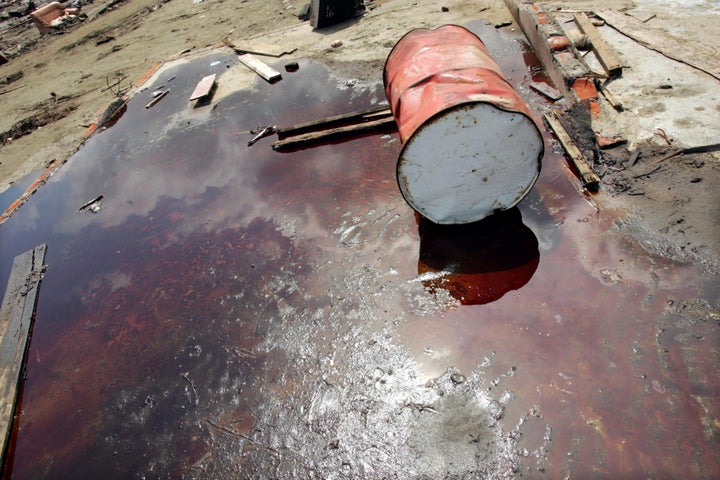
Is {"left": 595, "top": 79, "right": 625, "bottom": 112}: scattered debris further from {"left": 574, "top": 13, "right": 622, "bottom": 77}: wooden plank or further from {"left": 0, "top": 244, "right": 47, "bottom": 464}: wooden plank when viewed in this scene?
{"left": 0, "top": 244, "right": 47, "bottom": 464}: wooden plank

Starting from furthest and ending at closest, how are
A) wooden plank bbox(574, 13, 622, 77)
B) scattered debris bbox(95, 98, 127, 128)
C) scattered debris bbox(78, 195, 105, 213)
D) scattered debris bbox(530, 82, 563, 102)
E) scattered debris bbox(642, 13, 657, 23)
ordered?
scattered debris bbox(95, 98, 127, 128) → scattered debris bbox(642, 13, 657, 23) → scattered debris bbox(78, 195, 105, 213) → scattered debris bbox(530, 82, 563, 102) → wooden plank bbox(574, 13, 622, 77)

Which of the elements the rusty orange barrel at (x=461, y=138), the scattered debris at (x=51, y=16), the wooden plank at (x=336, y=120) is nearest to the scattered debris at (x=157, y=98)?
the wooden plank at (x=336, y=120)

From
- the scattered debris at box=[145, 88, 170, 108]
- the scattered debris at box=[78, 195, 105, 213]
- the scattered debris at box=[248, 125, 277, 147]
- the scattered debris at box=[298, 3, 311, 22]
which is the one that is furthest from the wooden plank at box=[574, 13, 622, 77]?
the scattered debris at box=[145, 88, 170, 108]

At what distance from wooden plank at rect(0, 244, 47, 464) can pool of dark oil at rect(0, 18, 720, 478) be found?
0.30ft

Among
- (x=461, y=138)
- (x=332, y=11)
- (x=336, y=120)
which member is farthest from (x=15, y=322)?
(x=332, y=11)

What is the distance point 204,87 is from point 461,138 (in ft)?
19.0

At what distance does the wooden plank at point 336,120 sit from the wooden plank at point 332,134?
0.13 metres

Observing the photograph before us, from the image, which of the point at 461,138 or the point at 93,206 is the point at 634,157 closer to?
the point at 461,138

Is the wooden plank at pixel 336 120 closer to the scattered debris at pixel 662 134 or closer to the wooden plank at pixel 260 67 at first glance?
the wooden plank at pixel 260 67

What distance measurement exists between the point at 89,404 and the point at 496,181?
410cm

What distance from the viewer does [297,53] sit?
779 cm

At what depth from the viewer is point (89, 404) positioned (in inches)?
137

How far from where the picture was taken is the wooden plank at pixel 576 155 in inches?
153

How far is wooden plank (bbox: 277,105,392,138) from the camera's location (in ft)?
18.3
